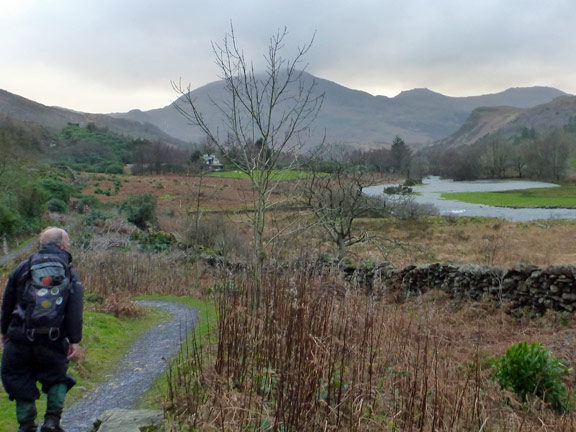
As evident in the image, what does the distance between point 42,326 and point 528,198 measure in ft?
208

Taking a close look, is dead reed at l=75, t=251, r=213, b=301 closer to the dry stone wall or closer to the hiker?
the dry stone wall

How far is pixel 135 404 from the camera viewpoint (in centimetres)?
546

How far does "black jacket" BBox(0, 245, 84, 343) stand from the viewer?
4109 mm

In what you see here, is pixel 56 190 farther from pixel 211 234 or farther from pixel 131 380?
pixel 131 380

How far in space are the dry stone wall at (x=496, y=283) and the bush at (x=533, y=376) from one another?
3.12m

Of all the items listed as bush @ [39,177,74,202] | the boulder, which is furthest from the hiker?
bush @ [39,177,74,202]

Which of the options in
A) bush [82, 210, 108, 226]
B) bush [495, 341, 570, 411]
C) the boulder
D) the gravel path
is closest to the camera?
the boulder

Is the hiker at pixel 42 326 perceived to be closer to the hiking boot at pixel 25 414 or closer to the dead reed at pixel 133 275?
the hiking boot at pixel 25 414

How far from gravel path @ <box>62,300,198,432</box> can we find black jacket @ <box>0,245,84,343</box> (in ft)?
2.74

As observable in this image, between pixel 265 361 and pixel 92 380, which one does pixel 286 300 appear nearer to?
pixel 265 361

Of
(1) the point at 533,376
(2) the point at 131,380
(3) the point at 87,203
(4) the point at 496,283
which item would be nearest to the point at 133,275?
(2) the point at 131,380

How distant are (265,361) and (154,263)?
1427cm

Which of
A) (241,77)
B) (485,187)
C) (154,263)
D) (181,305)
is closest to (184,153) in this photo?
(485,187)

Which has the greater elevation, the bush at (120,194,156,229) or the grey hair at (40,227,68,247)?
the grey hair at (40,227,68,247)
